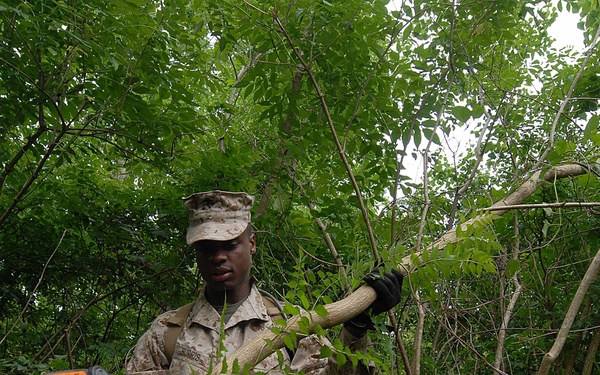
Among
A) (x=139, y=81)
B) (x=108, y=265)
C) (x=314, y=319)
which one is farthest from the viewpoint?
(x=108, y=265)

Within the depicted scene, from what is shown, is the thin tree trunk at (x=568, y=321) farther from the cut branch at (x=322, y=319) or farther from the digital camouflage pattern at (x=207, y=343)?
the digital camouflage pattern at (x=207, y=343)

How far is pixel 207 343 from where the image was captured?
8.08 feet

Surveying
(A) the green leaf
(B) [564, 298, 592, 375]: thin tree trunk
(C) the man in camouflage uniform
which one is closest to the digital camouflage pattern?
(C) the man in camouflage uniform

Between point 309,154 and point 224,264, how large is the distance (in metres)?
1.96

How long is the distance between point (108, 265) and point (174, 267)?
758 millimetres

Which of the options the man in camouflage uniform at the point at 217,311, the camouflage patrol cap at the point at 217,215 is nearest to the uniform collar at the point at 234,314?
the man in camouflage uniform at the point at 217,311

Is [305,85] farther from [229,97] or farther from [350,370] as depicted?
[229,97]

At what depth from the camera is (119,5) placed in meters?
3.12

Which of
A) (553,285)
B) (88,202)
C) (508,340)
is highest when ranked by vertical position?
(88,202)

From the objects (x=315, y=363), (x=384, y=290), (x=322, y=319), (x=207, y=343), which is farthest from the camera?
(x=207, y=343)

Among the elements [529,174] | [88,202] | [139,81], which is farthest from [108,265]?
[529,174]

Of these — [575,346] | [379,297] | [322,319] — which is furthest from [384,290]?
[575,346]

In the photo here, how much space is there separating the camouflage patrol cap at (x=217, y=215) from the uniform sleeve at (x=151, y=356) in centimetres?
39

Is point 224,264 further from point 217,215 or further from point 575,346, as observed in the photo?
point 575,346
